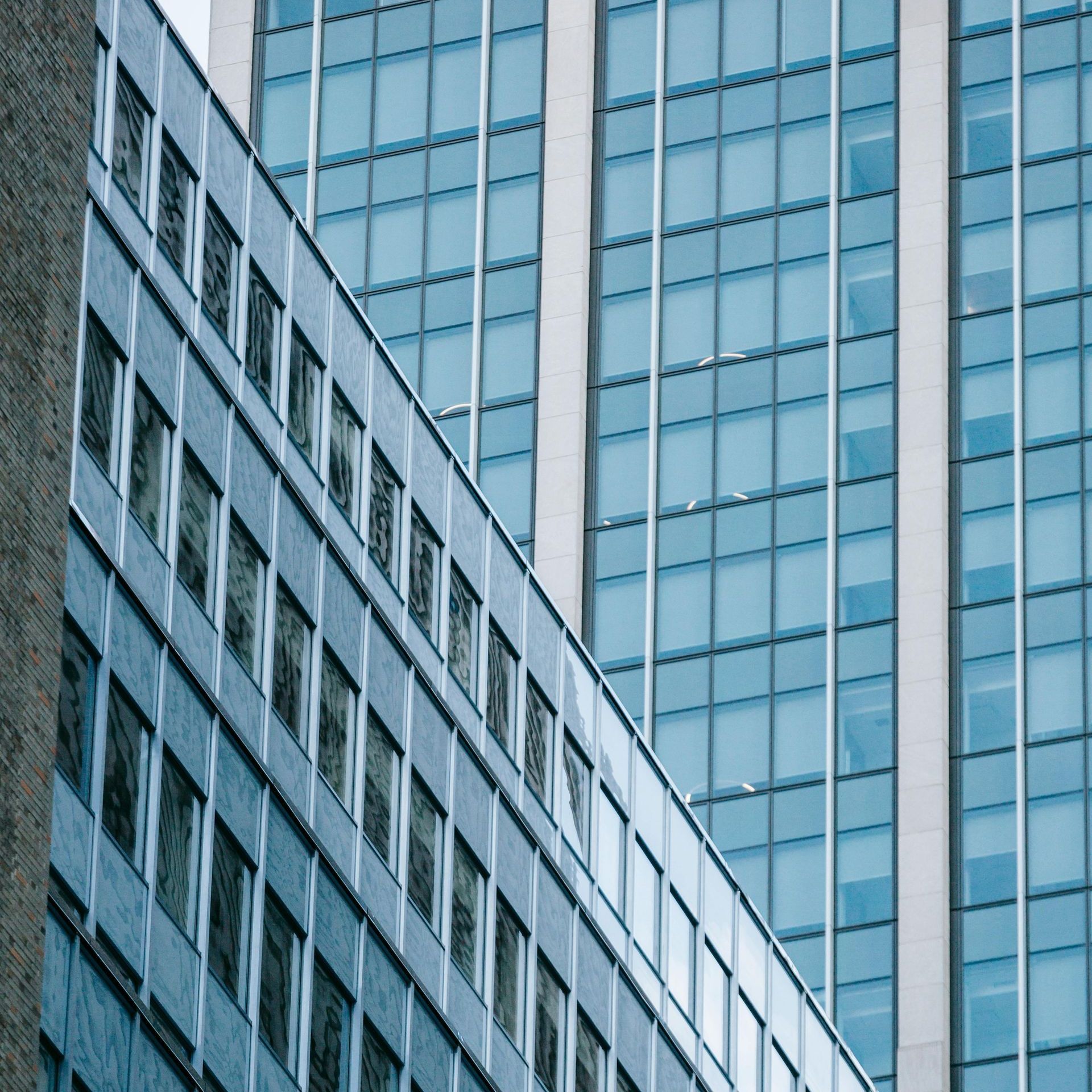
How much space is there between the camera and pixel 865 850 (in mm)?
74125

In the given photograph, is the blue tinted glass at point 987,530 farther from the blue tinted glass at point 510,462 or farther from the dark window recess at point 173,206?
the dark window recess at point 173,206

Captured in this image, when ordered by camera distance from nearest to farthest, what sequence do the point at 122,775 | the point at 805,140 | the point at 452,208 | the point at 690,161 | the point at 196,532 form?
1. the point at 122,775
2. the point at 196,532
3. the point at 805,140
4. the point at 690,161
5. the point at 452,208

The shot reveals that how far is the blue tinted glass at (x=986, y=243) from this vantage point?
78375mm

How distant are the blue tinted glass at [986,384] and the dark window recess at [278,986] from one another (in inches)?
1803

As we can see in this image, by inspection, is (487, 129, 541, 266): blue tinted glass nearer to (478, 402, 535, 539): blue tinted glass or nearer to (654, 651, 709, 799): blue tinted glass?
(478, 402, 535, 539): blue tinted glass

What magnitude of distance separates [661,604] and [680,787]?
5.33m

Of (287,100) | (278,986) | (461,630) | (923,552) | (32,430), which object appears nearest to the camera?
(32,430)

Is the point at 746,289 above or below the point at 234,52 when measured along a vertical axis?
below

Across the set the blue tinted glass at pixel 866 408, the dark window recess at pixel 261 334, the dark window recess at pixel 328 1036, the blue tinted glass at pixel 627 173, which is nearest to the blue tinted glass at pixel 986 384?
the blue tinted glass at pixel 866 408

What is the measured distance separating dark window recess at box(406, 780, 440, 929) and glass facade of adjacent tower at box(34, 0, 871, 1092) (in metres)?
0.06

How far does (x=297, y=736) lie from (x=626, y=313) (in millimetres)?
48442

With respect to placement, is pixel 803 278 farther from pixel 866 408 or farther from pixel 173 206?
pixel 173 206

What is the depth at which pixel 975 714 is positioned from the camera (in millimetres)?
74562

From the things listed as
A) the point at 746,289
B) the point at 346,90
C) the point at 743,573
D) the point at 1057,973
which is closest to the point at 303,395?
the point at 1057,973
